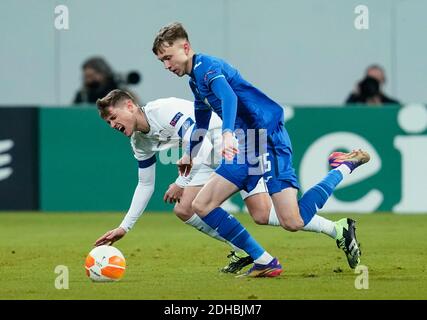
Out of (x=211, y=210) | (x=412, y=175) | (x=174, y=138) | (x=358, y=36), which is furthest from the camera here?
(x=358, y=36)

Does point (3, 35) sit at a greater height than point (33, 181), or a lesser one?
greater

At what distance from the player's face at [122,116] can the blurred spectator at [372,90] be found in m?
7.84

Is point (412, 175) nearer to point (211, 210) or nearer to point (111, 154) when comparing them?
point (111, 154)

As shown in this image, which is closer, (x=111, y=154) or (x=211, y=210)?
(x=211, y=210)

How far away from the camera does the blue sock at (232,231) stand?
9.34m

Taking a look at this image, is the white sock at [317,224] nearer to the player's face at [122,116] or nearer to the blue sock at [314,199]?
the blue sock at [314,199]

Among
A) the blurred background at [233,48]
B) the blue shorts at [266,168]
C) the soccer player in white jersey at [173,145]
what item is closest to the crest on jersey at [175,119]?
the soccer player in white jersey at [173,145]

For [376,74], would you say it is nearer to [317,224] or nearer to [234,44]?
[234,44]

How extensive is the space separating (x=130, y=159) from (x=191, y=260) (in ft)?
18.2

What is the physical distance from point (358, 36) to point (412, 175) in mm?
2518

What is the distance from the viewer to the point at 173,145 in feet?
32.9
